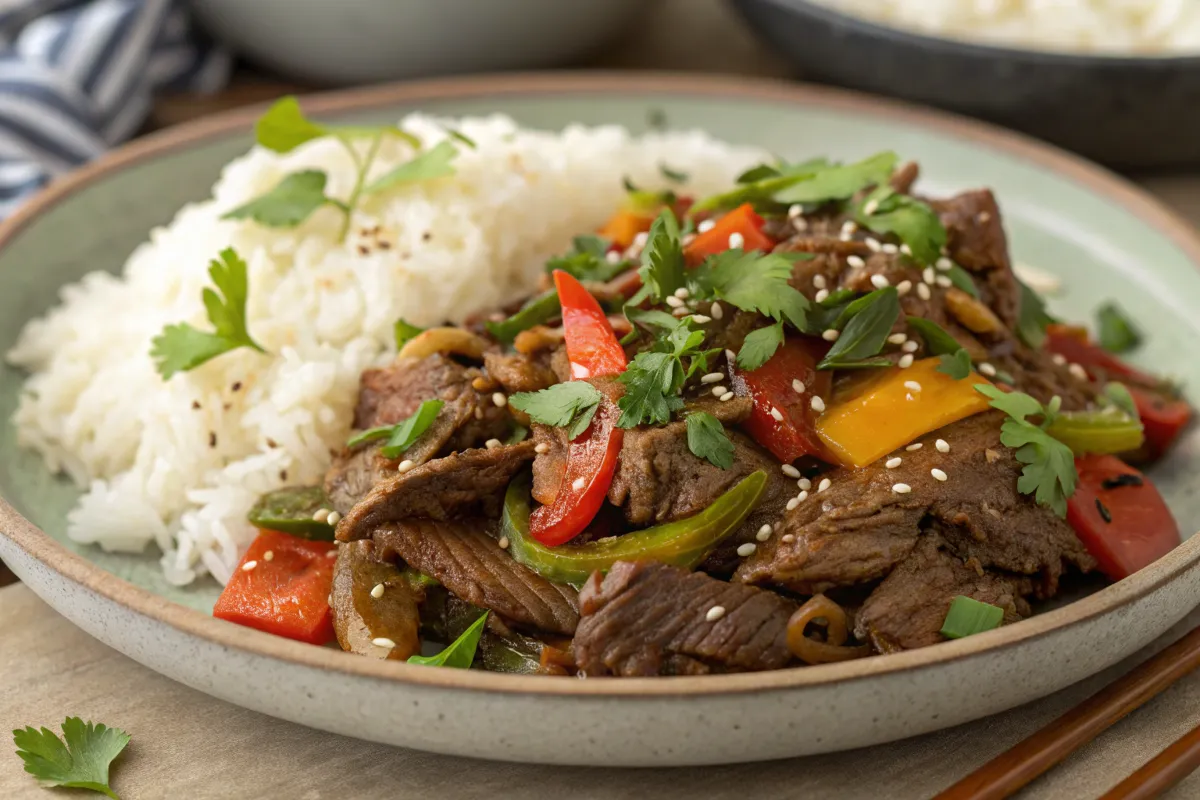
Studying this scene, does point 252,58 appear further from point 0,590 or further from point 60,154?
point 0,590

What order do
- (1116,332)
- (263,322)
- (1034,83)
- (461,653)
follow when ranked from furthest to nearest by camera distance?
1. (1034,83)
2. (1116,332)
3. (263,322)
4. (461,653)

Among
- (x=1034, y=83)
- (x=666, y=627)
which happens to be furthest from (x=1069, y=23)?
(x=666, y=627)

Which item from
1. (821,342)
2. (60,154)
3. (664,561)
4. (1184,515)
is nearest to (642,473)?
(664,561)

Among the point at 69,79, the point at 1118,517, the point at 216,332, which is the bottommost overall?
the point at 1118,517

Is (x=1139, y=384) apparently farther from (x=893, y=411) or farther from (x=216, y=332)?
(x=216, y=332)

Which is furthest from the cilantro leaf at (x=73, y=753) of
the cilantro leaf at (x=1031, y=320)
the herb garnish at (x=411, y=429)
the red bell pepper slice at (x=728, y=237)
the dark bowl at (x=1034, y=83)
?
the dark bowl at (x=1034, y=83)

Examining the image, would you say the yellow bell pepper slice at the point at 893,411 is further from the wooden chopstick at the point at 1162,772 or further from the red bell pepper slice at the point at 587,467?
the wooden chopstick at the point at 1162,772

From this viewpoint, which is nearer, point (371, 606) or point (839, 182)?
point (371, 606)
